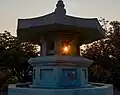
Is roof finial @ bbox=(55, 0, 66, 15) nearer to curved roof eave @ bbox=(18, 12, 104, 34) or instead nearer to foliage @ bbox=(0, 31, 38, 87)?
curved roof eave @ bbox=(18, 12, 104, 34)

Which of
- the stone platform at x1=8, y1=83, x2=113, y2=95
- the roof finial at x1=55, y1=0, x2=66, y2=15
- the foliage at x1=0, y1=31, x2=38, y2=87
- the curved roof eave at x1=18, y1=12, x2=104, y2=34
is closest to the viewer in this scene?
the stone platform at x1=8, y1=83, x2=113, y2=95

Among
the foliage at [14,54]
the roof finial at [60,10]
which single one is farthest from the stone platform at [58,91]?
the foliage at [14,54]

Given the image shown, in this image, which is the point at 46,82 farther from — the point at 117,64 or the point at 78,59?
the point at 117,64

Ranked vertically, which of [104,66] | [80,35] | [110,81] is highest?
[80,35]

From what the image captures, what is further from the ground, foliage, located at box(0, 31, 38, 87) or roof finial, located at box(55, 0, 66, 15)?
roof finial, located at box(55, 0, 66, 15)

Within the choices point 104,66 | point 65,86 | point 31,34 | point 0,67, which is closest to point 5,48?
point 0,67

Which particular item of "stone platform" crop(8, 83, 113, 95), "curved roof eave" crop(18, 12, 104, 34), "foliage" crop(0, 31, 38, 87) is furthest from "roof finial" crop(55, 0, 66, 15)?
"foliage" crop(0, 31, 38, 87)

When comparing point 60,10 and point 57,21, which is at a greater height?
point 60,10

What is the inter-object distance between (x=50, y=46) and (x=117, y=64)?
540 inches

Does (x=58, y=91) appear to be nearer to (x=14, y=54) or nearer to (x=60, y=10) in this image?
(x=60, y=10)

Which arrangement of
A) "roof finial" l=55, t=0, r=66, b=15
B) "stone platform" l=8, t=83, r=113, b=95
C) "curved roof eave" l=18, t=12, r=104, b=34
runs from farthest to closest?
"roof finial" l=55, t=0, r=66, b=15
"curved roof eave" l=18, t=12, r=104, b=34
"stone platform" l=8, t=83, r=113, b=95

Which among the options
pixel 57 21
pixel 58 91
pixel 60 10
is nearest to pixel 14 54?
pixel 60 10

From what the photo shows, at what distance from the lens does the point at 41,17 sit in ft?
23.0

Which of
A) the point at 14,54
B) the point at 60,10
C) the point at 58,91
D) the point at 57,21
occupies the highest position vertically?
the point at 60,10
